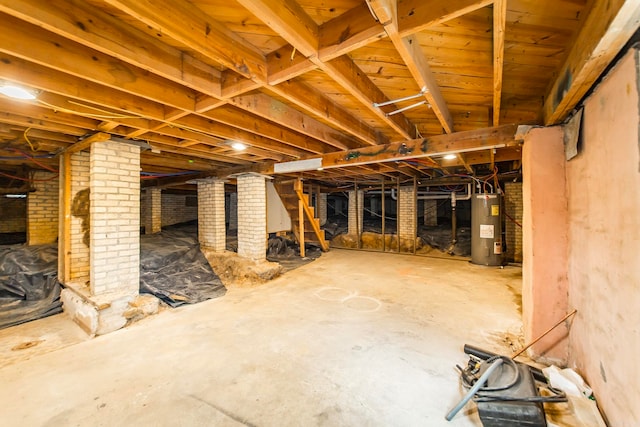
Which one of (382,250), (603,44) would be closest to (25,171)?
(603,44)

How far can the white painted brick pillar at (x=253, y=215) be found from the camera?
4.73 m

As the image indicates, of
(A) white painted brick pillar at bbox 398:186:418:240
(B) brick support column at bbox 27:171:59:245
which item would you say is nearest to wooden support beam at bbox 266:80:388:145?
(A) white painted brick pillar at bbox 398:186:418:240

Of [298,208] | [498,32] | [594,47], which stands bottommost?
[298,208]

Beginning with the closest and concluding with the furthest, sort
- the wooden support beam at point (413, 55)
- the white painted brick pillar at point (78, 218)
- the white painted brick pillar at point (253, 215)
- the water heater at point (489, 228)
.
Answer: the wooden support beam at point (413, 55), the white painted brick pillar at point (78, 218), the white painted brick pillar at point (253, 215), the water heater at point (489, 228)

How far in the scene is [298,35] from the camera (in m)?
1.21

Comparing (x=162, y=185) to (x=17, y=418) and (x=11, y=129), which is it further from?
(x=17, y=418)

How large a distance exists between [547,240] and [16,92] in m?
4.06

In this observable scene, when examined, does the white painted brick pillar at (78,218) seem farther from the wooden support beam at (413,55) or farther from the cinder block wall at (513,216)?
the cinder block wall at (513,216)

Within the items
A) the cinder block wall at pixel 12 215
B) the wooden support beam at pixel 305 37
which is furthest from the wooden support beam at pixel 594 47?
the cinder block wall at pixel 12 215

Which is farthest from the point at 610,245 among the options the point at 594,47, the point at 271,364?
the point at 271,364

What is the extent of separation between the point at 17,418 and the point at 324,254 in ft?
18.2

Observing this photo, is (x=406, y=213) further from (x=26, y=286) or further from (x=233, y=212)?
(x=26, y=286)

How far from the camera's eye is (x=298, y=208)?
21.5 feet

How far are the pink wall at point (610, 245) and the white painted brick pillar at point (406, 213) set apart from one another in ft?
17.3
